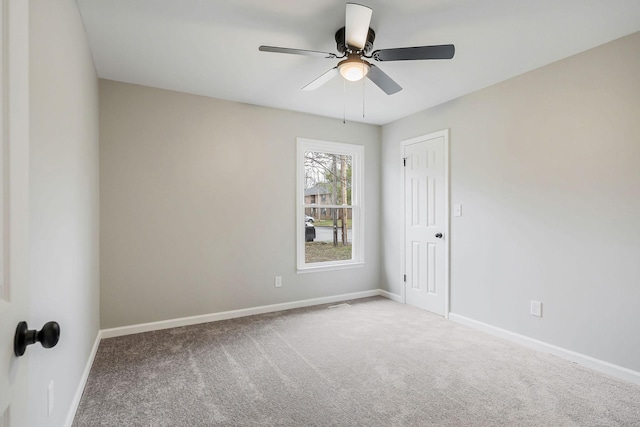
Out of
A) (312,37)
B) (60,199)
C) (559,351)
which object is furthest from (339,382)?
(312,37)

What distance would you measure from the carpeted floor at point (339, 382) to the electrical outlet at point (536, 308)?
13.3 inches

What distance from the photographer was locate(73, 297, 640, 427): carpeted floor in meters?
1.98

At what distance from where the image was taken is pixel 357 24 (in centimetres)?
197

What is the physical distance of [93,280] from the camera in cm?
280

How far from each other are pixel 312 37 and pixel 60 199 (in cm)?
195

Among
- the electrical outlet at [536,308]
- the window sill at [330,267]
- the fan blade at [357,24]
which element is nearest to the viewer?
the fan blade at [357,24]

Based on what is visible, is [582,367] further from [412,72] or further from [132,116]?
[132,116]

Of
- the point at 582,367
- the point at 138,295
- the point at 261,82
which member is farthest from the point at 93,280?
the point at 582,367

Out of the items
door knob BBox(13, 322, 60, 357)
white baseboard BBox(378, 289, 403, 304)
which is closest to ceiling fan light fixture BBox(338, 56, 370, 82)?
door knob BBox(13, 322, 60, 357)

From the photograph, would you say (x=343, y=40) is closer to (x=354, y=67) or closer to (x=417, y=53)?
(x=354, y=67)

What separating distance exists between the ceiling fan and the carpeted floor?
7.29 feet

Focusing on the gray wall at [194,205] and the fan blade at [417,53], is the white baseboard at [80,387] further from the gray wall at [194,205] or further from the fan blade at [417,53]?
the fan blade at [417,53]

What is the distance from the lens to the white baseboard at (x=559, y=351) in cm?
242

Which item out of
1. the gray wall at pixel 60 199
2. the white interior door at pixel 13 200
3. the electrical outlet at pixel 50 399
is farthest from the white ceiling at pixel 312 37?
the electrical outlet at pixel 50 399
